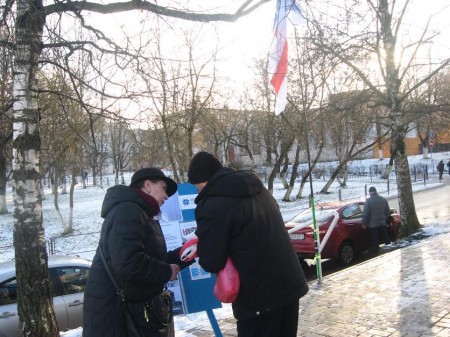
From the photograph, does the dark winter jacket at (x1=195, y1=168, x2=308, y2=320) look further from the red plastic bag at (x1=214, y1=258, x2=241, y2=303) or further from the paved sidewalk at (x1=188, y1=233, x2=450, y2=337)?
Result: the paved sidewalk at (x1=188, y1=233, x2=450, y2=337)

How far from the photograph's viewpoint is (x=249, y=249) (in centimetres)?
272

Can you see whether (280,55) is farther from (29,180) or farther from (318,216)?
(318,216)

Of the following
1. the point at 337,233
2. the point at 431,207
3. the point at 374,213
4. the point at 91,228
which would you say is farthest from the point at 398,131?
the point at 91,228

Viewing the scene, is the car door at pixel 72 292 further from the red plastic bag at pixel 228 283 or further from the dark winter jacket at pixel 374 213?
the dark winter jacket at pixel 374 213

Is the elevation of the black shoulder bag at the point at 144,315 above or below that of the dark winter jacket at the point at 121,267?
below

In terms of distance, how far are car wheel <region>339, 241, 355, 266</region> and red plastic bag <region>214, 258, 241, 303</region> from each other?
896 cm

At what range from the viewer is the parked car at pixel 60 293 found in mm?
6695

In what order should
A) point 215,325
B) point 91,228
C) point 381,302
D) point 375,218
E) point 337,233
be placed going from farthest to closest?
point 91,228, point 375,218, point 337,233, point 381,302, point 215,325

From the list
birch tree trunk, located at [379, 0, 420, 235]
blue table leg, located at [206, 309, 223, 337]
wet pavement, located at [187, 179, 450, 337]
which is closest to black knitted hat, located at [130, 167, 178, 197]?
blue table leg, located at [206, 309, 223, 337]

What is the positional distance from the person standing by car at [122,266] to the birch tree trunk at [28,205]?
2237 mm

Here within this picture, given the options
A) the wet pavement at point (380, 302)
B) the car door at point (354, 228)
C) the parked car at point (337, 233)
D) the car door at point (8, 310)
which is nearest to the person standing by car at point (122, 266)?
the wet pavement at point (380, 302)

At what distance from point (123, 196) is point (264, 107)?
29.1 m

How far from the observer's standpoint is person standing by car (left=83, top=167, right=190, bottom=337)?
280 centimetres

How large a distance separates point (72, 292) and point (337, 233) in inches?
250
